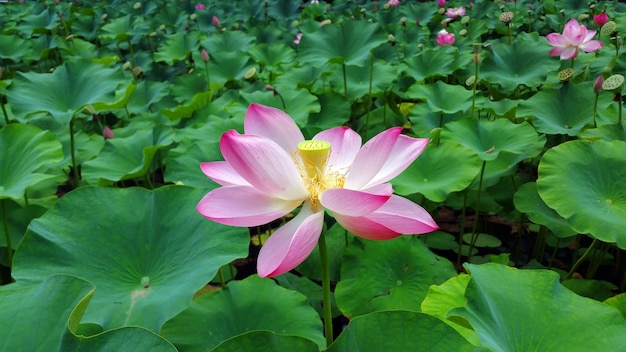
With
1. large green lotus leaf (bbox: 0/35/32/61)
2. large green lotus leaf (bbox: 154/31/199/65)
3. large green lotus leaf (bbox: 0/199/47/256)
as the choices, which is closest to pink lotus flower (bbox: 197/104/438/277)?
large green lotus leaf (bbox: 0/199/47/256)

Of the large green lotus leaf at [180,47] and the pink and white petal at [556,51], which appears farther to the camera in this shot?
the large green lotus leaf at [180,47]

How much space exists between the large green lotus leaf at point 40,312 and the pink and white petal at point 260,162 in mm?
292

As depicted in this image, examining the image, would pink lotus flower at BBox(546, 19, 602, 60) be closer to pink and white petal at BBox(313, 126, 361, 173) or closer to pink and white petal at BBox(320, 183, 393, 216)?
pink and white petal at BBox(313, 126, 361, 173)

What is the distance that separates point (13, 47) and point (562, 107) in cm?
313

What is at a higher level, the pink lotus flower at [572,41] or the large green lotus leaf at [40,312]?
the pink lotus flower at [572,41]

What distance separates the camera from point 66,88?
1966 millimetres

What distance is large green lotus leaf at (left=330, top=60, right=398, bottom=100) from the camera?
2.24 metres

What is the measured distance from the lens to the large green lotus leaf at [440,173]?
137cm

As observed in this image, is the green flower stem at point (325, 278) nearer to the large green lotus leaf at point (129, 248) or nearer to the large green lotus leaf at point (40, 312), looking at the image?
the large green lotus leaf at point (129, 248)

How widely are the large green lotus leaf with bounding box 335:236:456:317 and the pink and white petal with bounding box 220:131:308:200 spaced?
1.95 feet

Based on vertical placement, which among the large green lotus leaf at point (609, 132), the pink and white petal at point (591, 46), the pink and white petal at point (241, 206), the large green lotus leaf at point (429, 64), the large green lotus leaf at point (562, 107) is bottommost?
the large green lotus leaf at point (429, 64)

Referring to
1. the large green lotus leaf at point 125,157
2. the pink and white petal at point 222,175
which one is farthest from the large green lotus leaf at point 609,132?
the large green lotus leaf at point 125,157

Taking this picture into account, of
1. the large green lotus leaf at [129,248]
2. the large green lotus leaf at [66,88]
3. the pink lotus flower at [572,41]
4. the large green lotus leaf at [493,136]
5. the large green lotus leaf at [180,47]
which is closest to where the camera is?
the large green lotus leaf at [129,248]

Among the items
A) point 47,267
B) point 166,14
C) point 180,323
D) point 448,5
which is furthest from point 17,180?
point 448,5
